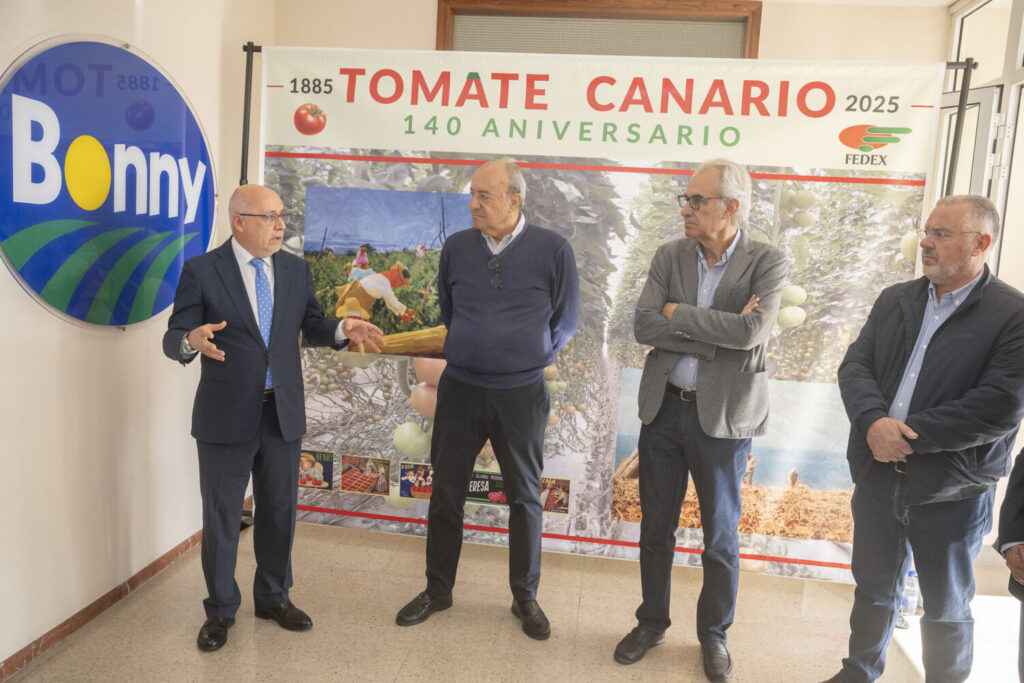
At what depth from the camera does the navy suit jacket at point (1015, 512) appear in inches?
A: 71.9

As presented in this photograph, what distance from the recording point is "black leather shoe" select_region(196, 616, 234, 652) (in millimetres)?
2723

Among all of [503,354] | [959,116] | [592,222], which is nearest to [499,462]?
[503,354]

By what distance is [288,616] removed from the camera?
2.90 metres

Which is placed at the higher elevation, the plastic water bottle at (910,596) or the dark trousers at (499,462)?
the dark trousers at (499,462)

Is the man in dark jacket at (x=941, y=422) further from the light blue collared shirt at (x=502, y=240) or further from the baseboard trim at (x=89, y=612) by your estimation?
the baseboard trim at (x=89, y=612)

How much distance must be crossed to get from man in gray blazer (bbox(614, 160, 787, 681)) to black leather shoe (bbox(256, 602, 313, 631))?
3.97 feet

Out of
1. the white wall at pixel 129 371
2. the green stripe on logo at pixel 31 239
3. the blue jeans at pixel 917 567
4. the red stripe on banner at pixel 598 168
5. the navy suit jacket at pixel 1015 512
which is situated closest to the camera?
the navy suit jacket at pixel 1015 512

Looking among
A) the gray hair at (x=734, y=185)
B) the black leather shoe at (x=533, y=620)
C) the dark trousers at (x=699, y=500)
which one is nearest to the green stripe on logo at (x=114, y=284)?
the black leather shoe at (x=533, y=620)

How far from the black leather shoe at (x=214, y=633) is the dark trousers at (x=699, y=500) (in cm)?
157

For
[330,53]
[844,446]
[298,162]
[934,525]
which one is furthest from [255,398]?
[844,446]

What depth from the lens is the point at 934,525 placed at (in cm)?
230

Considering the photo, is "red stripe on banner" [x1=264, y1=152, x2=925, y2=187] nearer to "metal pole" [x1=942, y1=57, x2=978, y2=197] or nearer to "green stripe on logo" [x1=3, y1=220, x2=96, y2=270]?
"metal pole" [x1=942, y1=57, x2=978, y2=197]

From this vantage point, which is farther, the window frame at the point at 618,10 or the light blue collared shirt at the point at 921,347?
the window frame at the point at 618,10

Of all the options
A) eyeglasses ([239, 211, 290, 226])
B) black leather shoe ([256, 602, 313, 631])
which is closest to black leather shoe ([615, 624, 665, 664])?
black leather shoe ([256, 602, 313, 631])
